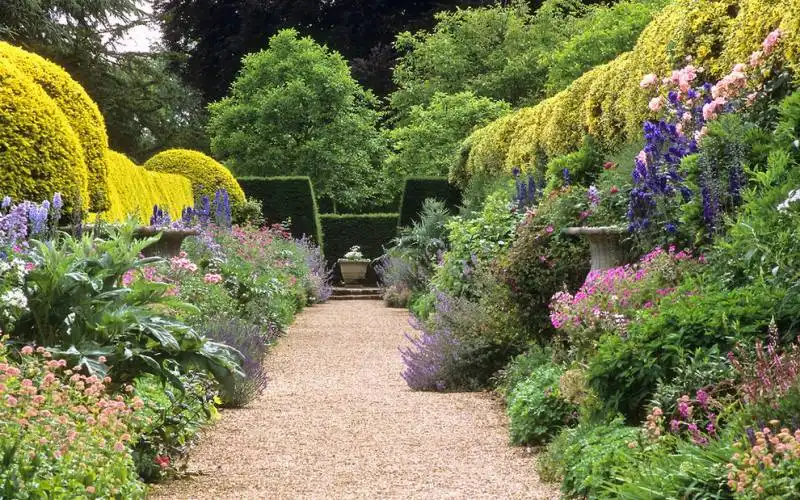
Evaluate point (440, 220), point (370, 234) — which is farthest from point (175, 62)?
point (440, 220)

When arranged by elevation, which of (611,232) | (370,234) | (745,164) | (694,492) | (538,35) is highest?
(538,35)

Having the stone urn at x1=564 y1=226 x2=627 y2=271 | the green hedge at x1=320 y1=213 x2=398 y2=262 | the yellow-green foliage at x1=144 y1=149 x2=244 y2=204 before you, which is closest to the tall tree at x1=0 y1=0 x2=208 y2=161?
the yellow-green foliage at x1=144 y1=149 x2=244 y2=204

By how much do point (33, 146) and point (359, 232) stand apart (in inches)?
618

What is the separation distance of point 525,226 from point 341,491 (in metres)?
3.69

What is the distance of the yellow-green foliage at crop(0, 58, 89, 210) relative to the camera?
889 centimetres

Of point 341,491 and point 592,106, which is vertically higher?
point 592,106

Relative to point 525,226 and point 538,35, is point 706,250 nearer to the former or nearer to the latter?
point 525,226

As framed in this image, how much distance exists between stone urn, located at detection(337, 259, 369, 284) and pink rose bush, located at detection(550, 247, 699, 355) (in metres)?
16.9

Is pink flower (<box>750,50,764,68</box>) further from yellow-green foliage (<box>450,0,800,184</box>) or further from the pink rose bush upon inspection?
the pink rose bush

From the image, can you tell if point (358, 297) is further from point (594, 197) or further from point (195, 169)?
point (594, 197)

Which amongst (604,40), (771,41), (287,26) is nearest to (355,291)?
(604,40)

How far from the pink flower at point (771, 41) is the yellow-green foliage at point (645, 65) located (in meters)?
0.05

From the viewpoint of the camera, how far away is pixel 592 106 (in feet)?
36.8

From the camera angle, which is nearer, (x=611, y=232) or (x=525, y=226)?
(x=611, y=232)
